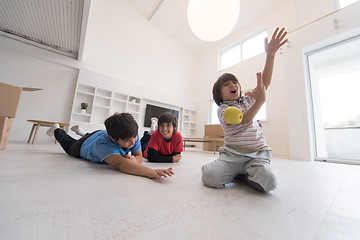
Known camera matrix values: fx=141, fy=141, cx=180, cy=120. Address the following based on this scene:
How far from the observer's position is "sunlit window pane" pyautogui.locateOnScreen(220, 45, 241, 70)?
3.98 m

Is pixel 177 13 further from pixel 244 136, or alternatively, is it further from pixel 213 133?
pixel 244 136

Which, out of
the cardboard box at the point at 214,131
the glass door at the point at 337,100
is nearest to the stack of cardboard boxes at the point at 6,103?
the cardboard box at the point at 214,131

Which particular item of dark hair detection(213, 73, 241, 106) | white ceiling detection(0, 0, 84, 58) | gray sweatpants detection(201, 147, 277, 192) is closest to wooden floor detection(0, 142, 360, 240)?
gray sweatpants detection(201, 147, 277, 192)

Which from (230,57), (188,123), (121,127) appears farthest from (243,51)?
(121,127)

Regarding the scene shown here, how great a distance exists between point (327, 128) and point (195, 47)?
4.18 m

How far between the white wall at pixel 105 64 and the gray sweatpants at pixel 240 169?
3168 mm

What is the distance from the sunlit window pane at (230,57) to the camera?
13.1 ft

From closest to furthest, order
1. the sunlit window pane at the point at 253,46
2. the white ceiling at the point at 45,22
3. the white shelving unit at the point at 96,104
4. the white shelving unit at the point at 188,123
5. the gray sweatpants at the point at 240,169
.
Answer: the gray sweatpants at the point at 240,169 < the white ceiling at the point at 45,22 < the white shelving unit at the point at 96,104 < the sunlit window pane at the point at 253,46 < the white shelving unit at the point at 188,123

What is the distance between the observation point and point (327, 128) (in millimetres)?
2049

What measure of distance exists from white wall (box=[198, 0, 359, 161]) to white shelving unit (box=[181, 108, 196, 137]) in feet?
1.14

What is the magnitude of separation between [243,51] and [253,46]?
0.26m

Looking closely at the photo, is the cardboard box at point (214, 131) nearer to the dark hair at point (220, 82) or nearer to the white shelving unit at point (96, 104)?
the white shelving unit at point (96, 104)


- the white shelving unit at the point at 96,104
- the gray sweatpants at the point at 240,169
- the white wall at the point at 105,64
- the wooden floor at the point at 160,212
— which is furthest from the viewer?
the white shelving unit at the point at 96,104

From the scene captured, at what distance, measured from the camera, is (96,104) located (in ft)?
10.2
